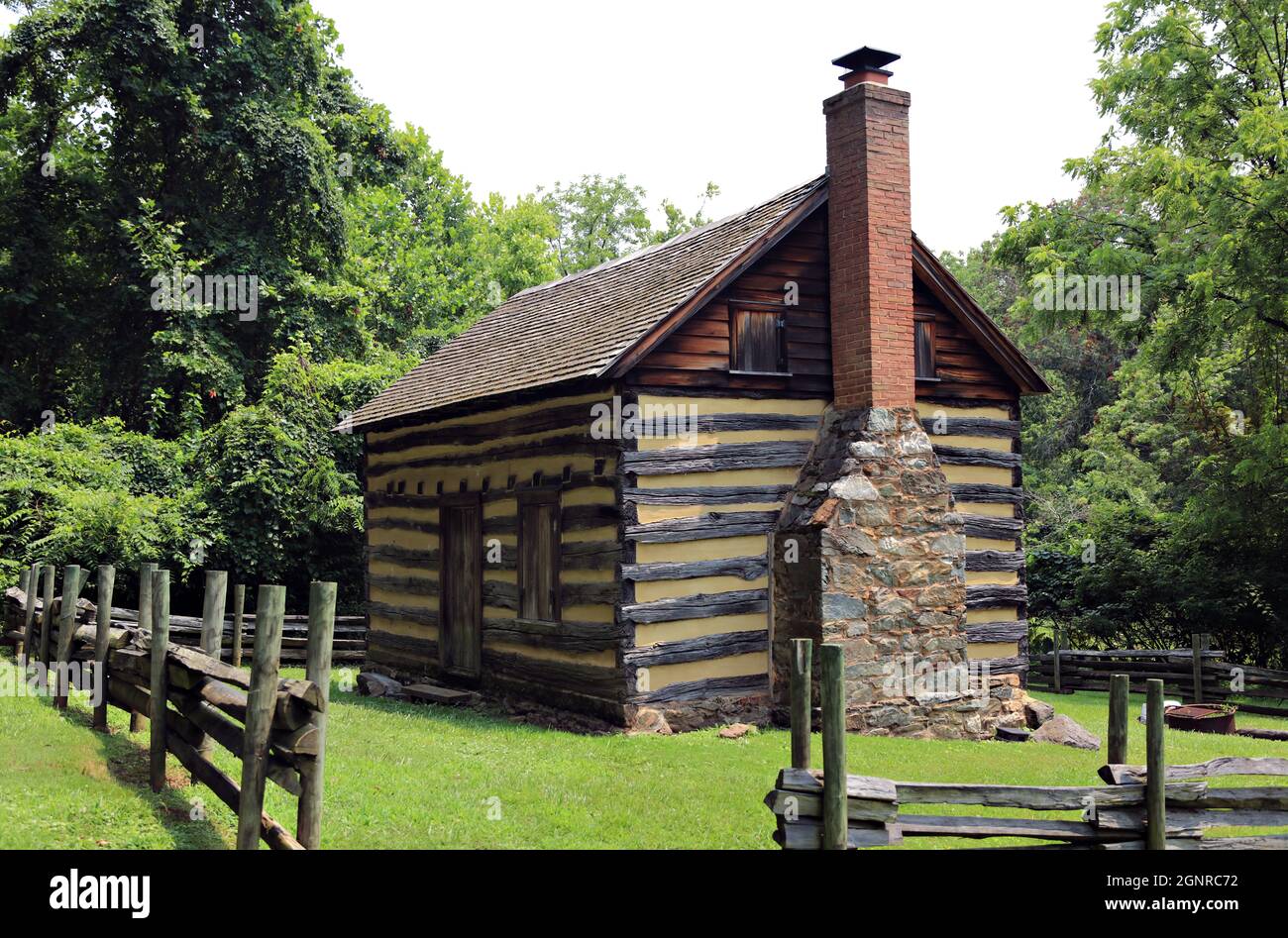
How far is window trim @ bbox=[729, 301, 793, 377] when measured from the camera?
14.0 metres

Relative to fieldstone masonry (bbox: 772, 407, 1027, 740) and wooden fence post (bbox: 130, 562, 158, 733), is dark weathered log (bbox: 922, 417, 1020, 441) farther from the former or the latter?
wooden fence post (bbox: 130, 562, 158, 733)

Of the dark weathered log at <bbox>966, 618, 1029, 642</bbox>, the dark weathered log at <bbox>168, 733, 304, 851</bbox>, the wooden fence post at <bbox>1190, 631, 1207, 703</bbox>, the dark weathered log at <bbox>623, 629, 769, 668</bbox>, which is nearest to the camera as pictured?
the dark weathered log at <bbox>168, 733, 304, 851</bbox>

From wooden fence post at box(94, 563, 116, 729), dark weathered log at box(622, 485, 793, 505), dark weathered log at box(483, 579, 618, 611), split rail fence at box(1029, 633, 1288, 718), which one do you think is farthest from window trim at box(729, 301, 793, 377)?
split rail fence at box(1029, 633, 1288, 718)

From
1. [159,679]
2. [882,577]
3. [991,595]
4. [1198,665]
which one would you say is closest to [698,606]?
[882,577]

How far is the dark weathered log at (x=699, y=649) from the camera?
1294 cm

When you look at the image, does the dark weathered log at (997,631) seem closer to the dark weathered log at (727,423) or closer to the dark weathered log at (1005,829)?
the dark weathered log at (727,423)

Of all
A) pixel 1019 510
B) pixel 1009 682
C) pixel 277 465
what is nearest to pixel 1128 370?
pixel 1019 510

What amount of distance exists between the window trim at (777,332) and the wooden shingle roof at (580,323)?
2.13 ft

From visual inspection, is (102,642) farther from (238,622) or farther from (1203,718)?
(1203,718)

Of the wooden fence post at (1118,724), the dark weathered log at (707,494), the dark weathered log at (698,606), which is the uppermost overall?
the dark weathered log at (707,494)

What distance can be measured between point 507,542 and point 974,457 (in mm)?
6768

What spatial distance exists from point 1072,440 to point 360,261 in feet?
80.2

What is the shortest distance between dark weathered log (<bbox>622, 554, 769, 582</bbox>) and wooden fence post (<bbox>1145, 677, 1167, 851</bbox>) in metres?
6.92

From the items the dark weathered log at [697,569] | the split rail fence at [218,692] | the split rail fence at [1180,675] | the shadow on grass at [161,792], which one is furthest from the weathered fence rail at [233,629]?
the split rail fence at [1180,675]
